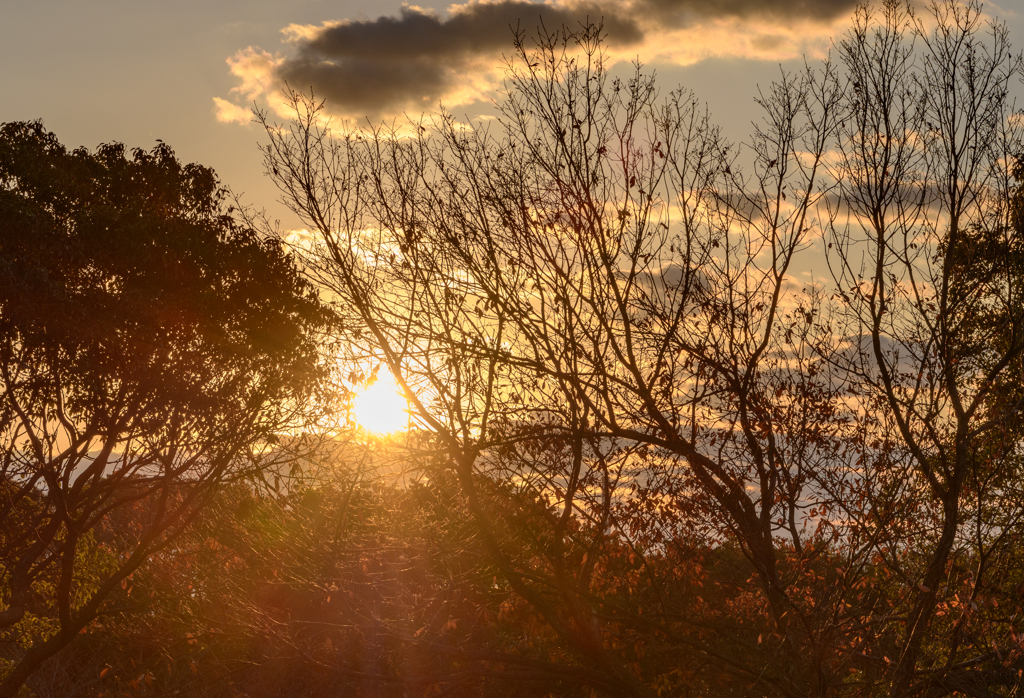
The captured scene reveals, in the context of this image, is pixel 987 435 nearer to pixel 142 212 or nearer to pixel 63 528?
pixel 142 212

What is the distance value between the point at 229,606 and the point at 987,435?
590 inches

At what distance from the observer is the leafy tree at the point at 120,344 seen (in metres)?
15.1

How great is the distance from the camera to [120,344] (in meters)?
15.6

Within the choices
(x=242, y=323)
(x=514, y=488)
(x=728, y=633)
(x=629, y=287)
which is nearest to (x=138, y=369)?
(x=242, y=323)

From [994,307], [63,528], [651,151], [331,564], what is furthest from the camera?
[63,528]

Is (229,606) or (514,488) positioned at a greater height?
(514,488)

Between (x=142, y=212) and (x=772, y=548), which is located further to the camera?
(x=142, y=212)

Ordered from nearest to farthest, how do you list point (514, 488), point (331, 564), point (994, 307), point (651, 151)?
point (651, 151) → point (514, 488) → point (994, 307) → point (331, 564)

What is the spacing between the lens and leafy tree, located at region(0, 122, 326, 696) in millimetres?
15102

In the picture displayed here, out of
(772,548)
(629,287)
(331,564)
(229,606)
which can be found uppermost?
(629,287)

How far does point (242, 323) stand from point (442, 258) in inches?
310

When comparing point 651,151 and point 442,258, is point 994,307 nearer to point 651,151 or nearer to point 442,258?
point 651,151

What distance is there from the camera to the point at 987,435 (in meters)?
11.5

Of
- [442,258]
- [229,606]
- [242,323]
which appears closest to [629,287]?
[442,258]
